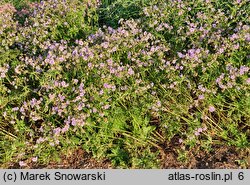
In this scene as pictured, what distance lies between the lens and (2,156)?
154 inches

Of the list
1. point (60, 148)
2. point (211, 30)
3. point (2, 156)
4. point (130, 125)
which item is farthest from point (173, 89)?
point (2, 156)

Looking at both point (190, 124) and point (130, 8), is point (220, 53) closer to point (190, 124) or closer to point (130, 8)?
point (190, 124)

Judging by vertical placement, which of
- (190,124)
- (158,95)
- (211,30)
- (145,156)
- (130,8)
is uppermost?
(130,8)

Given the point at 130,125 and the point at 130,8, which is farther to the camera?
the point at 130,8

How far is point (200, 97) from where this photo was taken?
367cm

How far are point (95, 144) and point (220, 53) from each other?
4.40 feet

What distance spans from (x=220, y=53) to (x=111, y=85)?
3.25 ft

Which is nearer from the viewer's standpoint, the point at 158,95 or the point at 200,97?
the point at 200,97

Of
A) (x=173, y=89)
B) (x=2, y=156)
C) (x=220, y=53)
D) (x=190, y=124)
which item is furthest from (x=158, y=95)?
(x=2, y=156)

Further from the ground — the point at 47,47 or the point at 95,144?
the point at 47,47

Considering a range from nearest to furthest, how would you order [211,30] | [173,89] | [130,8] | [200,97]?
[200,97] < [173,89] < [211,30] < [130,8]

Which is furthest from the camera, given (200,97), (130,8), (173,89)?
(130,8)

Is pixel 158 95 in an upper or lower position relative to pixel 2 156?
upper

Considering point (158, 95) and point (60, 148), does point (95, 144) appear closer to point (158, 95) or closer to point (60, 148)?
point (60, 148)
